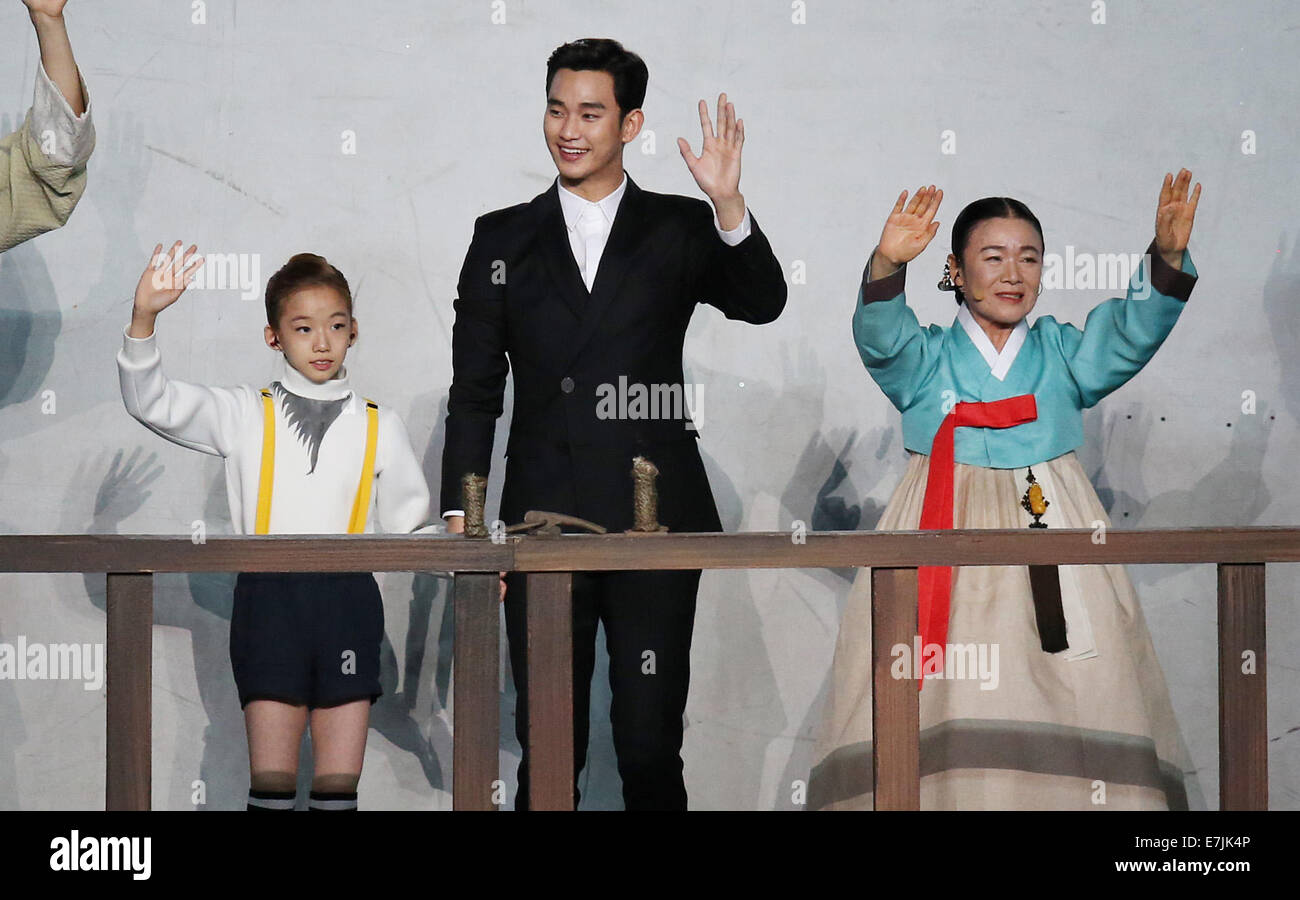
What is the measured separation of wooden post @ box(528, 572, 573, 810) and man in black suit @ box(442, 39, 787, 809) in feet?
1.60

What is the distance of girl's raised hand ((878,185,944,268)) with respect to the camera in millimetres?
2682

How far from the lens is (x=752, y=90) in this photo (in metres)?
3.52

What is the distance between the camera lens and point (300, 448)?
2795 millimetres

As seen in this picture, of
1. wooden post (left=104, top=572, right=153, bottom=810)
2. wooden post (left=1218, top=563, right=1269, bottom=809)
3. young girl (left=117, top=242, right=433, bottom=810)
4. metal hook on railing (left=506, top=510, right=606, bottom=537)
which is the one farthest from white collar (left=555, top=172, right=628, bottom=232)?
wooden post (left=1218, top=563, right=1269, bottom=809)

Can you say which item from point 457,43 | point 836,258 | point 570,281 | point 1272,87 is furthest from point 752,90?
point 1272,87

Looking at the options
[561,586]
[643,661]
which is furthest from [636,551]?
[643,661]

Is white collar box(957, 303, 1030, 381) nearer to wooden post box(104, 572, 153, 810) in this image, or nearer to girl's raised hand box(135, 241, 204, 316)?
girl's raised hand box(135, 241, 204, 316)

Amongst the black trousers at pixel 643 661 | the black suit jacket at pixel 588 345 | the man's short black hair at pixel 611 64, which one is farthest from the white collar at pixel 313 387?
the man's short black hair at pixel 611 64

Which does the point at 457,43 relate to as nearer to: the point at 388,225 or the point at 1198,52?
the point at 388,225

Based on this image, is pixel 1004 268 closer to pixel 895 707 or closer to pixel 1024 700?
pixel 1024 700

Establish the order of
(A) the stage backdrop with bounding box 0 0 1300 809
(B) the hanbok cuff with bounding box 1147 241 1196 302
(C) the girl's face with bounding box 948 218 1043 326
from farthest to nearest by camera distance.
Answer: (A) the stage backdrop with bounding box 0 0 1300 809, (C) the girl's face with bounding box 948 218 1043 326, (B) the hanbok cuff with bounding box 1147 241 1196 302

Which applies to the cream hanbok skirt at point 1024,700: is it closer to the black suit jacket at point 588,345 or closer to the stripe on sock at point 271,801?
the black suit jacket at point 588,345

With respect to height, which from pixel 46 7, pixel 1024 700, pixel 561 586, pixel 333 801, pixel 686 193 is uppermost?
pixel 46 7

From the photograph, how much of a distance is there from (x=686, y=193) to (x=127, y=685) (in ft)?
6.23
